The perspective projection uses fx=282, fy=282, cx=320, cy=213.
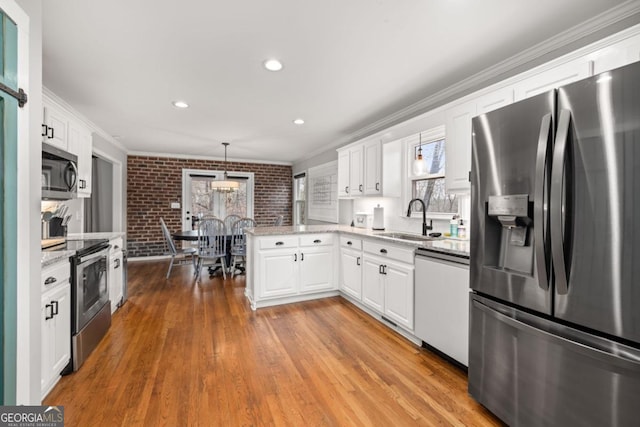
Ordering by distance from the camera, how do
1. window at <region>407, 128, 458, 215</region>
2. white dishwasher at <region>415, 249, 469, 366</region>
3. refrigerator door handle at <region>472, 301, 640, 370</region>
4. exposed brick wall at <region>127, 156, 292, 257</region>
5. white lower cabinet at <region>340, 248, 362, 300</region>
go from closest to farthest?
refrigerator door handle at <region>472, 301, 640, 370</region>, white dishwasher at <region>415, 249, 469, 366</region>, window at <region>407, 128, 458, 215</region>, white lower cabinet at <region>340, 248, 362, 300</region>, exposed brick wall at <region>127, 156, 292, 257</region>

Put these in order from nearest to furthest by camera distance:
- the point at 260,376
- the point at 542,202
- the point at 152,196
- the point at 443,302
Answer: the point at 542,202 < the point at 260,376 < the point at 443,302 < the point at 152,196

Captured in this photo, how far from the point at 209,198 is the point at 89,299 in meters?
4.67

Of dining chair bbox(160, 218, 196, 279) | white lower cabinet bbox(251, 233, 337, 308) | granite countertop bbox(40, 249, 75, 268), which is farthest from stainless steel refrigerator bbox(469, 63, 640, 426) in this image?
dining chair bbox(160, 218, 196, 279)

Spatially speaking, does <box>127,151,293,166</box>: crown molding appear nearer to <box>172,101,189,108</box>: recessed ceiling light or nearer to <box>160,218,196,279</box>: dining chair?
<box>160,218,196,279</box>: dining chair

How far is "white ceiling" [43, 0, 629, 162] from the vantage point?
1756mm

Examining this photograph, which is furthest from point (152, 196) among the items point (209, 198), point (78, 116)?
point (78, 116)

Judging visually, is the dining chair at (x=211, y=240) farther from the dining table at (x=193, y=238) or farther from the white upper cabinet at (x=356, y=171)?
the white upper cabinet at (x=356, y=171)

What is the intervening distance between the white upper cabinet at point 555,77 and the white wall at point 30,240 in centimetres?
281

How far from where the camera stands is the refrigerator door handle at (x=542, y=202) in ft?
4.15

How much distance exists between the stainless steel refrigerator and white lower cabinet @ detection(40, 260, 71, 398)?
8.46 ft

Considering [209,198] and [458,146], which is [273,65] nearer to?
[458,146]

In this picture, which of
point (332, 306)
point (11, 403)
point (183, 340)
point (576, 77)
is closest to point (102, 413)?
point (11, 403)

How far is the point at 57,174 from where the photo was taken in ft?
7.07

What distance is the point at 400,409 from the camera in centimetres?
166
